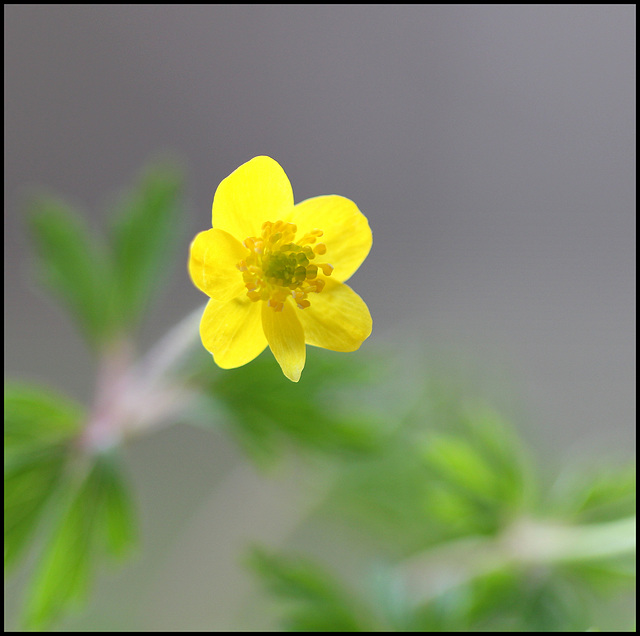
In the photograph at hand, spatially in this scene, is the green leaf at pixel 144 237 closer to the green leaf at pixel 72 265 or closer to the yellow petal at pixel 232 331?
the green leaf at pixel 72 265

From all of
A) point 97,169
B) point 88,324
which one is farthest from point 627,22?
point 88,324

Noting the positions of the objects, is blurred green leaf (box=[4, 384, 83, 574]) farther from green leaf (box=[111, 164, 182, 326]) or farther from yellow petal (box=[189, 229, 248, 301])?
yellow petal (box=[189, 229, 248, 301])

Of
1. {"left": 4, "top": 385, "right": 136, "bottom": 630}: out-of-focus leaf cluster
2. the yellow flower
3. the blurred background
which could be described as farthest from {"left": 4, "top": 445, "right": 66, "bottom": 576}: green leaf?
the blurred background

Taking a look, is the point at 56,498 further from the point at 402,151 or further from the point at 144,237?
the point at 402,151

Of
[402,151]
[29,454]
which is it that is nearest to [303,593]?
[29,454]

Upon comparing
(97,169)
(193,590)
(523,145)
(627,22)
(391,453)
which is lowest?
(193,590)

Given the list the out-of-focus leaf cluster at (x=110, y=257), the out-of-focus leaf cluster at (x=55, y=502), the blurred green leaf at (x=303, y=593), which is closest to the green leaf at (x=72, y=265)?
the out-of-focus leaf cluster at (x=110, y=257)

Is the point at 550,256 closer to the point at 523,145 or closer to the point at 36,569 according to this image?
the point at 523,145
